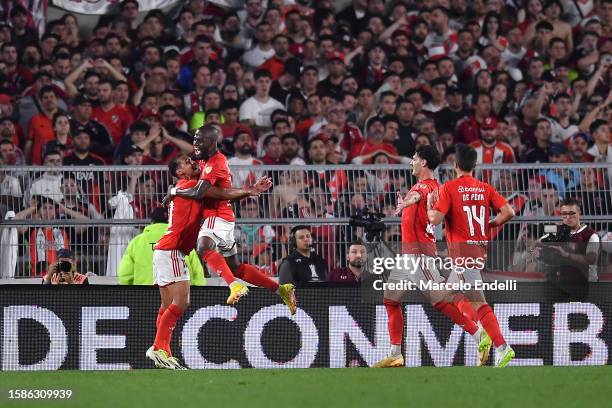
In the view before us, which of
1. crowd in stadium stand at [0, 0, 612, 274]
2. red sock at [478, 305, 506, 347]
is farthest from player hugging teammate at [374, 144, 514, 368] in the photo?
crowd in stadium stand at [0, 0, 612, 274]

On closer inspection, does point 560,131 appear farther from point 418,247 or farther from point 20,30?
point 20,30

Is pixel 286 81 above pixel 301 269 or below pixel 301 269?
above

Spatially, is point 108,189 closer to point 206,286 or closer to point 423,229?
point 206,286

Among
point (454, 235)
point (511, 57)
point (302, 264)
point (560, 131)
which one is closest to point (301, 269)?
point (302, 264)

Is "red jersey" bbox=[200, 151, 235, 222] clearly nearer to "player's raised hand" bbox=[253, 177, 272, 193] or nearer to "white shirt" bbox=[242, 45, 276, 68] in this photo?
"player's raised hand" bbox=[253, 177, 272, 193]

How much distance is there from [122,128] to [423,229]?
6.22m

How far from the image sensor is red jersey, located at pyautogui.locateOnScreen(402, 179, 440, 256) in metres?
12.1

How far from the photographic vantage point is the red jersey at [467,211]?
38.8 feet

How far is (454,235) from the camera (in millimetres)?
11953

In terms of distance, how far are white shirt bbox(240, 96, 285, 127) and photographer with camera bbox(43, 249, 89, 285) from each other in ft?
14.8

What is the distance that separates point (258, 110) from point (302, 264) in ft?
14.3

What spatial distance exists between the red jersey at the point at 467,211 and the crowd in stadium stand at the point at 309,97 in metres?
2.36

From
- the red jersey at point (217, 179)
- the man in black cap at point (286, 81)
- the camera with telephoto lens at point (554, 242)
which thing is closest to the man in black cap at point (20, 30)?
the man in black cap at point (286, 81)

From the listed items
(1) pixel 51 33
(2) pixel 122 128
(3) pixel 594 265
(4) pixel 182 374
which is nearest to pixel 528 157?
(3) pixel 594 265
